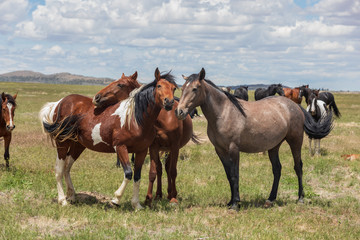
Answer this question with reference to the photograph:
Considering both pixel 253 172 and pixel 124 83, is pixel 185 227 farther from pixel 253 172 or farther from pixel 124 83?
pixel 253 172

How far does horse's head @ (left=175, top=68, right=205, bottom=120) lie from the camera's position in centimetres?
766

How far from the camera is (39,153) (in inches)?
598

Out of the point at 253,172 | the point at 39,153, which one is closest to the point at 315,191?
the point at 253,172

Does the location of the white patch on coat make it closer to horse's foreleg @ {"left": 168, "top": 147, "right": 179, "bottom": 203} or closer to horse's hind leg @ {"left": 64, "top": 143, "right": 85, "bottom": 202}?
horse's hind leg @ {"left": 64, "top": 143, "right": 85, "bottom": 202}

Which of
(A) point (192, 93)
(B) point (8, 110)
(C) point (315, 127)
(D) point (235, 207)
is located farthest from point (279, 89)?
(A) point (192, 93)

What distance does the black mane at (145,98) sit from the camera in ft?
25.3

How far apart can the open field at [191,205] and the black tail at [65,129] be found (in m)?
1.40

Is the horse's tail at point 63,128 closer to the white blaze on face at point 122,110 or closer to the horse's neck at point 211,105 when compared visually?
the white blaze on face at point 122,110

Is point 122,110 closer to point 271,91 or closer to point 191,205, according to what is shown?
point 191,205

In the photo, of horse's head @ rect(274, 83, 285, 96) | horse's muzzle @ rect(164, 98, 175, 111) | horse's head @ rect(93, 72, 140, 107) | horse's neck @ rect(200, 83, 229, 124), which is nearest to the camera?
horse's muzzle @ rect(164, 98, 175, 111)

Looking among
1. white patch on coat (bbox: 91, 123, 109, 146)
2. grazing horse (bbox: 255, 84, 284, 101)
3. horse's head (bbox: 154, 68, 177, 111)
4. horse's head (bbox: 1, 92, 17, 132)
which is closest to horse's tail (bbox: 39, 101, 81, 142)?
white patch on coat (bbox: 91, 123, 109, 146)

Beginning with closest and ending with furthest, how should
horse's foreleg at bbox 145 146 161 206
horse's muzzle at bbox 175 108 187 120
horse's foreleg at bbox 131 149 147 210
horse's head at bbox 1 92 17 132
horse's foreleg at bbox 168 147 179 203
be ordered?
horse's muzzle at bbox 175 108 187 120
horse's foreleg at bbox 131 149 147 210
horse's foreleg at bbox 145 146 161 206
horse's foreleg at bbox 168 147 179 203
horse's head at bbox 1 92 17 132

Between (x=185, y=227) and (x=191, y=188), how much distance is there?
11.4 feet

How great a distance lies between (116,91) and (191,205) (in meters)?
2.92
